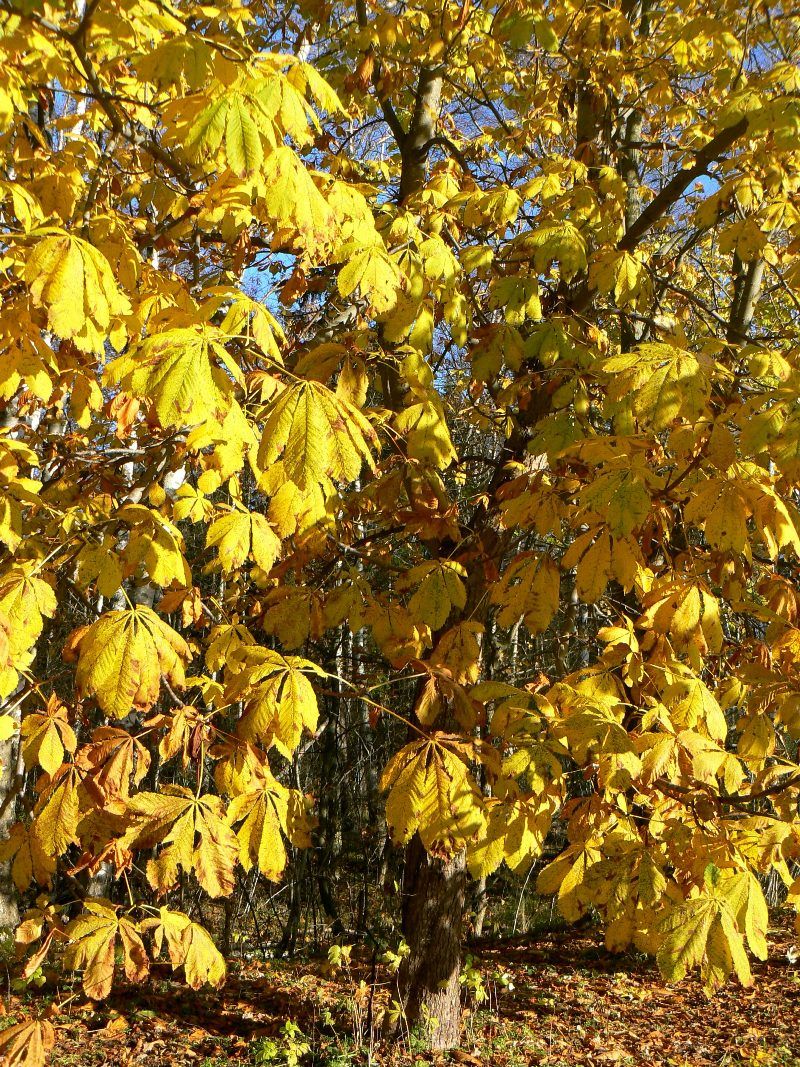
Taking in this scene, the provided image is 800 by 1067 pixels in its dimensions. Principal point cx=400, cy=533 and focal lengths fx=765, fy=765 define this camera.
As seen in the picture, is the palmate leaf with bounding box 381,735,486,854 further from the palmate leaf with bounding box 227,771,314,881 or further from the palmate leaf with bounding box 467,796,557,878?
the palmate leaf with bounding box 227,771,314,881

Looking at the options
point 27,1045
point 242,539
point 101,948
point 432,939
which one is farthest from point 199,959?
point 432,939

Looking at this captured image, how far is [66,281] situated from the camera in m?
1.68

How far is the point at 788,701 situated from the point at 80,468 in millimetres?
2854

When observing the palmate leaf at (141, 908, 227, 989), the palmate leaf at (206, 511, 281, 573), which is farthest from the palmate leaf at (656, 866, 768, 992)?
the palmate leaf at (206, 511, 281, 573)

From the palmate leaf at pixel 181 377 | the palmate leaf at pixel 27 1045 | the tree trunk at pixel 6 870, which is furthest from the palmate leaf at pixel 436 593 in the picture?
the tree trunk at pixel 6 870

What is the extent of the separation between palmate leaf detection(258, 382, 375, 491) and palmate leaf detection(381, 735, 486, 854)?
2.71 feet

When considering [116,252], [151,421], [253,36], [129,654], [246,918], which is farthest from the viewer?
[246,918]

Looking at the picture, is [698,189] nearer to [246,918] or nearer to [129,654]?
[129,654]

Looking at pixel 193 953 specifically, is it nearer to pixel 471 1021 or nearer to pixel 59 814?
pixel 59 814

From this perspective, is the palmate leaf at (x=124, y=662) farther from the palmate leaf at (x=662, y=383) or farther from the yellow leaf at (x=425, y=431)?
the palmate leaf at (x=662, y=383)

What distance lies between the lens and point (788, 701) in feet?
7.94

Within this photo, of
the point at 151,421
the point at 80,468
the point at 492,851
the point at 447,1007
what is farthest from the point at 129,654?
the point at 447,1007

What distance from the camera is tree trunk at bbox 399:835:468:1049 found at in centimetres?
357

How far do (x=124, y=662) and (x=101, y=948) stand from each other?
835 millimetres
